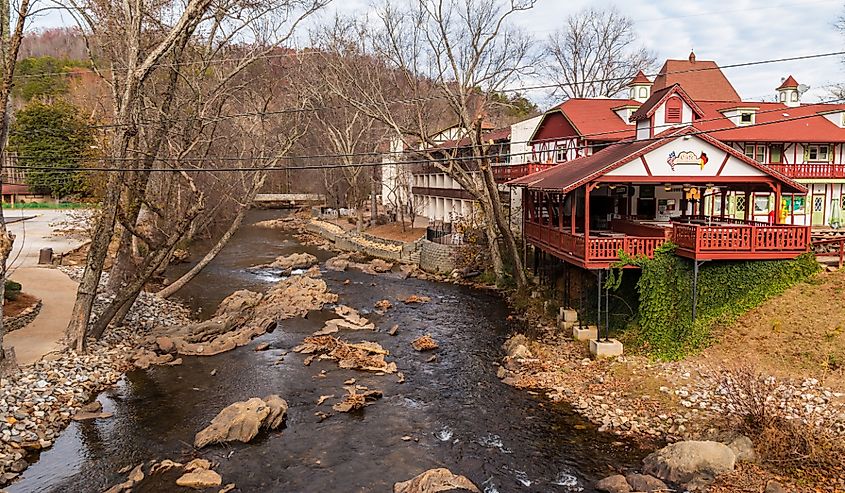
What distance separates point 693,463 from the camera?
38.1 feet

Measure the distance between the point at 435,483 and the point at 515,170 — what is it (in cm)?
2270

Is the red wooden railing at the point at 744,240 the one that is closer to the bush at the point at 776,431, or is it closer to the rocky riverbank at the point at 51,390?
the bush at the point at 776,431

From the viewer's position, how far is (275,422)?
566 inches

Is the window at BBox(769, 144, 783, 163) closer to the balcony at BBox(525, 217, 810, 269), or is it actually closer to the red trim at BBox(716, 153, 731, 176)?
the red trim at BBox(716, 153, 731, 176)

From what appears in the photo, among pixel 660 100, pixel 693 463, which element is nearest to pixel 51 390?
pixel 693 463

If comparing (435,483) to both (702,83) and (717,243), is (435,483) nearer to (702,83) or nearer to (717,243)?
(717,243)

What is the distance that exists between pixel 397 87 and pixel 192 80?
1746cm

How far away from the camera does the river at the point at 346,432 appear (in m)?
12.1

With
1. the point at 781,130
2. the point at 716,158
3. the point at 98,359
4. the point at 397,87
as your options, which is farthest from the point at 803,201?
the point at 98,359

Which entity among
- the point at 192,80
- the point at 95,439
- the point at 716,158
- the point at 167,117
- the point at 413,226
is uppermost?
the point at 192,80

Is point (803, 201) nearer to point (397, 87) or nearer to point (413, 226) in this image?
point (397, 87)

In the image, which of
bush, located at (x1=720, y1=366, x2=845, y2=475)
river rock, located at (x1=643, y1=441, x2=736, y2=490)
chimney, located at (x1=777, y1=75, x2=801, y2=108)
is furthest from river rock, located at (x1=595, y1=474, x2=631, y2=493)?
chimney, located at (x1=777, y1=75, x2=801, y2=108)

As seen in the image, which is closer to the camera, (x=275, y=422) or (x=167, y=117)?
(x=275, y=422)

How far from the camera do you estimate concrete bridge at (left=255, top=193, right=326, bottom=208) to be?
Result: 241ft
